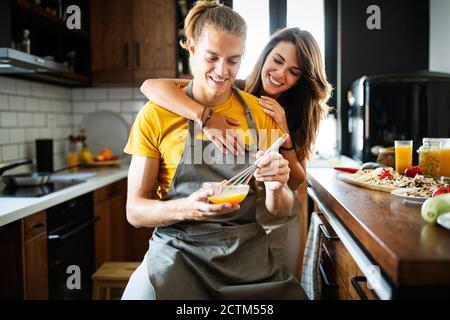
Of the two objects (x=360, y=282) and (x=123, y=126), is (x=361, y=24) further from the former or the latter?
(x=360, y=282)

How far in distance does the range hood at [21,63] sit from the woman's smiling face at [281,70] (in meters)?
1.17

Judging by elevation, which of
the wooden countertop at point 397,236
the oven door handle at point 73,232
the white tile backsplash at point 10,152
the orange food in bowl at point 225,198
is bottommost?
the oven door handle at point 73,232

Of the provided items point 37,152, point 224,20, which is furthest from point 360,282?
point 37,152

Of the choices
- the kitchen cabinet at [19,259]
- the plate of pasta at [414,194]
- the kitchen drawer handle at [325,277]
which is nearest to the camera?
the plate of pasta at [414,194]

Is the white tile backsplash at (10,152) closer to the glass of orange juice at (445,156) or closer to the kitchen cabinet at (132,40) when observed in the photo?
the kitchen cabinet at (132,40)

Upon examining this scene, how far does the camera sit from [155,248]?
1314 mm

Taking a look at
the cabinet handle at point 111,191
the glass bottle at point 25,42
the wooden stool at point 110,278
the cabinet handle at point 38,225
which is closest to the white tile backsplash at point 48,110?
the glass bottle at point 25,42

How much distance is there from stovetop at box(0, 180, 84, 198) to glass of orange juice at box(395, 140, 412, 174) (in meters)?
1.67

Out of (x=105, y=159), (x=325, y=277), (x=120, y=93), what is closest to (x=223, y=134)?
(x=325, y=277)

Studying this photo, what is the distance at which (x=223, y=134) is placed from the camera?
4.45 ft

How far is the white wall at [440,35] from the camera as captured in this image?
2791 mm

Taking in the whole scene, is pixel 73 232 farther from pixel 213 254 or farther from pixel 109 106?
pixel 109 106

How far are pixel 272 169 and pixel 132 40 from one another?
8.24ft
